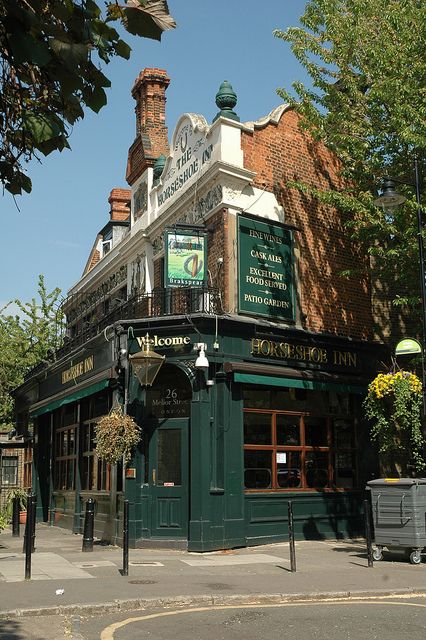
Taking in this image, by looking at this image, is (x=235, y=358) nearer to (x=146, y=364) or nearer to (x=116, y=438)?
(x=146, y=364)

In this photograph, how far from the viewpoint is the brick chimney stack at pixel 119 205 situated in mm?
26891

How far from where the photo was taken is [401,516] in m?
12.8

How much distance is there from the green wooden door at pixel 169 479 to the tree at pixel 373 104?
5.81m

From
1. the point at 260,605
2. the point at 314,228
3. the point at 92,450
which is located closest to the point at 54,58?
the point at 260,605

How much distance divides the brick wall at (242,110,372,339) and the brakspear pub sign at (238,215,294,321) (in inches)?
19.4

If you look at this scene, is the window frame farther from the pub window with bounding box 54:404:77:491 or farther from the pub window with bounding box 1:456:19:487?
the pub window with bounding box 1:456:19:487

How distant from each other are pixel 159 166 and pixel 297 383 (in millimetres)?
7817

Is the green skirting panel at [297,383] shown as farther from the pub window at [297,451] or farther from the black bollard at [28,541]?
the black bollard at [28,541]

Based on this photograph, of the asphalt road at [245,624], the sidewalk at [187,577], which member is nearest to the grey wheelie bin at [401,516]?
the sidewalk at [187,577]

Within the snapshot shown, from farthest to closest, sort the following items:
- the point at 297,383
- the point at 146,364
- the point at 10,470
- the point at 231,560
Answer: the point at 10,470, the point at 297,383, the point at 146,364, the point at 231,560

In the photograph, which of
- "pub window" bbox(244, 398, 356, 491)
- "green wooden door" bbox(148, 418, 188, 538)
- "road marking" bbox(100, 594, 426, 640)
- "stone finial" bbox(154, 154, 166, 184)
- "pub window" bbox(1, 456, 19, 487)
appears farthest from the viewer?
"pub window" bbox(1, 456, 19, 487)

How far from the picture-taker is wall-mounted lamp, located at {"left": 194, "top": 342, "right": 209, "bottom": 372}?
48.4 feet

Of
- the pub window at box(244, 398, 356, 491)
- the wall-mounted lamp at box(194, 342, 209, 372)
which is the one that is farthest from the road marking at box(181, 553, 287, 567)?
the wall-mounted lamp at box(194, 342, 209, 372)

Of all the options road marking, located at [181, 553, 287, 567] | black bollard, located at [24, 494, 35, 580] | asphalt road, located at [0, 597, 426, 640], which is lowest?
road marking, located at [181, 553, 287, 567]
